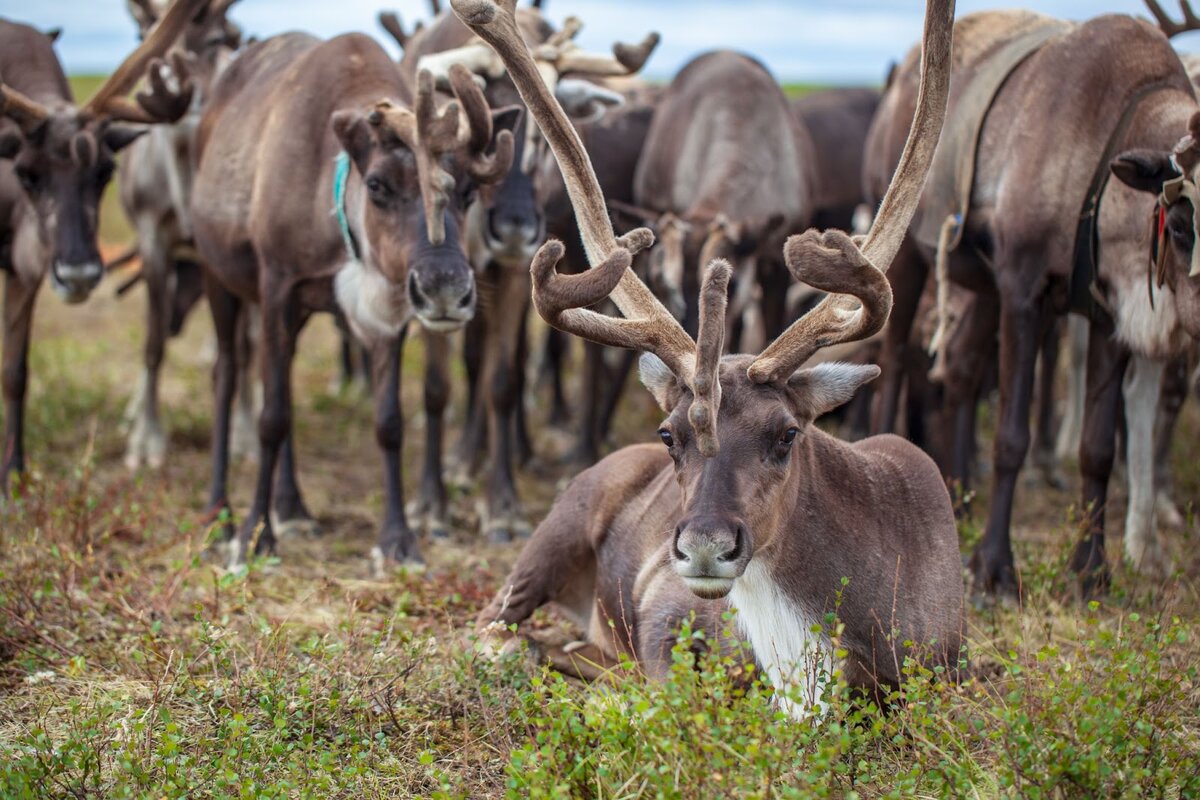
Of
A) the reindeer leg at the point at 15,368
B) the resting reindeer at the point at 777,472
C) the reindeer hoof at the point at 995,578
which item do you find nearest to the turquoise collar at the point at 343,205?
the resting reindeer at the point at 777,472

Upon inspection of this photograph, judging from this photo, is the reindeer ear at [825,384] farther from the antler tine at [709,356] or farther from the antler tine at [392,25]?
the antler tine at [392,25]

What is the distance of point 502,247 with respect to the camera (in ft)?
23.5

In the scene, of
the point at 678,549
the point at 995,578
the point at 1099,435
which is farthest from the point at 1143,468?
the point at 678,549

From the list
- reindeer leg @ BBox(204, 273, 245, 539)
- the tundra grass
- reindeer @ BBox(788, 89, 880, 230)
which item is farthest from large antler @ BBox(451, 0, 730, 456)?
reindeer @ BBox(788, 89, 880, 230)

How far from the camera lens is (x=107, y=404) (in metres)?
10.0

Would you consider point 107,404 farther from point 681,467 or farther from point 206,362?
point 681,467

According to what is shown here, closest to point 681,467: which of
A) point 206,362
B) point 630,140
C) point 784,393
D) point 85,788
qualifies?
point 784,393

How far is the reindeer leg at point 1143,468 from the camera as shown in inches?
252

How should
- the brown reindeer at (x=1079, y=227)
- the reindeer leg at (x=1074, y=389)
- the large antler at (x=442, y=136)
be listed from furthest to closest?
1. the reindeer leg at (x=1074, y=389)
2. the large antler at (x=442, y=136)
3. the brown reindeer at (x=1079, y=227)

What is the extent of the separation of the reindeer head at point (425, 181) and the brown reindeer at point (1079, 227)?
223 cm

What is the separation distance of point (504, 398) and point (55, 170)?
106 inches

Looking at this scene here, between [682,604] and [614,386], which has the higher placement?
[682,604]

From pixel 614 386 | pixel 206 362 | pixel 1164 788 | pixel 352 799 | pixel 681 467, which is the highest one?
pixel 681 467

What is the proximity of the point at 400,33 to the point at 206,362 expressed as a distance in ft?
12.6
